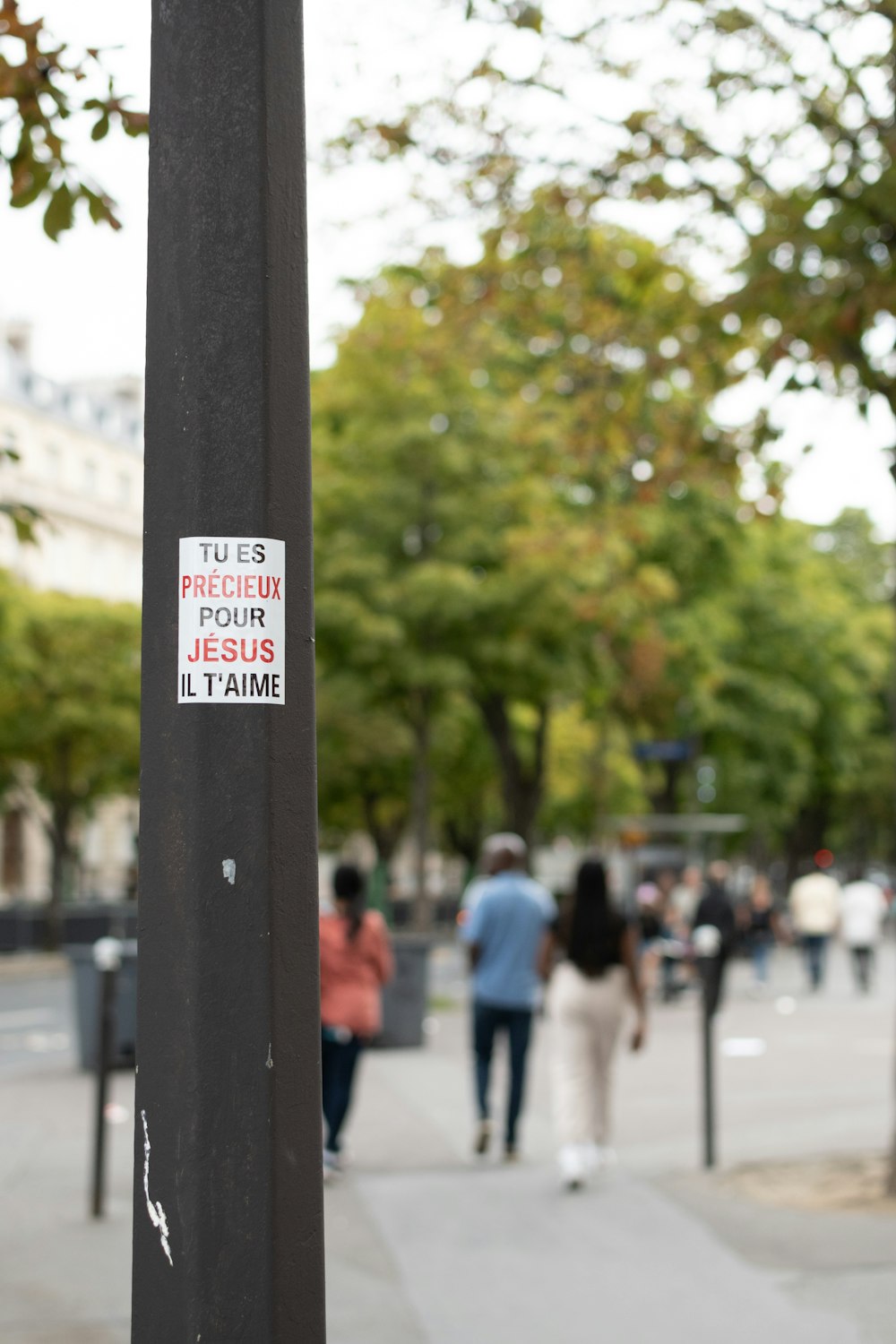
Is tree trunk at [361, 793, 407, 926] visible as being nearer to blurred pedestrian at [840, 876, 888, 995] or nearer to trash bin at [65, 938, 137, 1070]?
blurred pedestrian at [840, 876, 888, 995]

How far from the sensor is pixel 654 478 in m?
11.1

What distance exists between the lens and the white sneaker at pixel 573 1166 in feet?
30.5

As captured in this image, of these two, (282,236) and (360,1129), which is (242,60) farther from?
(360,1129)

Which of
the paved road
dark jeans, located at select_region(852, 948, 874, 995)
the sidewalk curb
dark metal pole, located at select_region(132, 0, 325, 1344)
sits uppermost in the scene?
dark metal pole, located at select_region(132, 0, 325, 1344)

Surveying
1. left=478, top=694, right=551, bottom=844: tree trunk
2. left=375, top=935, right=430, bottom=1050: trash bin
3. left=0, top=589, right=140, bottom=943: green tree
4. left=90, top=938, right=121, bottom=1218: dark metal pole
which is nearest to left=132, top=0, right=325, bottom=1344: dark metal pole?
left=90, top=938, right=121, bottom=1218: dark metal pole

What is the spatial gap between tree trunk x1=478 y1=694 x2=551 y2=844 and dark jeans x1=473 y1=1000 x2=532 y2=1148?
18918mm

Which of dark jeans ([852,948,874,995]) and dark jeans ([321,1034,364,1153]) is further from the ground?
dark jeans ([321,1034,364,1153])

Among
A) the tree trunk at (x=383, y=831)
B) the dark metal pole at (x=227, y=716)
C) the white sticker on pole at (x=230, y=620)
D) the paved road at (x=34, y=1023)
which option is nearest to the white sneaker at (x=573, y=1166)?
the dark metal pole at (x=227, y=716)

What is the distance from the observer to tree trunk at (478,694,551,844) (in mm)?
30234

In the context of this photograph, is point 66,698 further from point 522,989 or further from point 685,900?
point 522,989

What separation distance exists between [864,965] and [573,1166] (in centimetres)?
1856

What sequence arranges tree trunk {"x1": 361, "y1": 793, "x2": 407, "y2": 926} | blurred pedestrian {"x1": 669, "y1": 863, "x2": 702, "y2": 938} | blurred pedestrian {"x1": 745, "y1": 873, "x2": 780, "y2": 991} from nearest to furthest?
blurred pedestrian {"x1": 745, "y1": 873, "x2": 780, "y2": 991} → blurred pedestrian {"x1": 669, "y1": 863, "x2": 702, "y2": 938} → tree trunk {"x1": 361, "y1": 793, "x2": 407, "y2": 926}

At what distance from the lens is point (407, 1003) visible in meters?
17.7

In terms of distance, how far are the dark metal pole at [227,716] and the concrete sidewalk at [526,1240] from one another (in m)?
3.86
